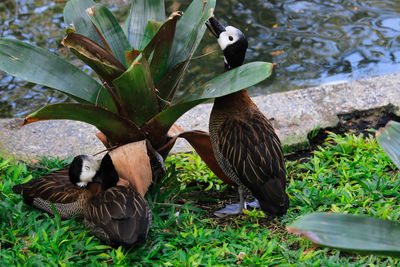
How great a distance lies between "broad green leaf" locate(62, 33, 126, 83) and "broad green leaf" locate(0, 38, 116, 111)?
124 millimetres

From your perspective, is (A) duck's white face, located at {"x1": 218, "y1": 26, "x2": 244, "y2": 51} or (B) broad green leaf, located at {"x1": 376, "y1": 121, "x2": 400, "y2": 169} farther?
(A) duck's white face, located at {"x1": 218, "y1": 26, "x2": 244, "y2": 51}

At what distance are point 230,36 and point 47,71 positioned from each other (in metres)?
1.38

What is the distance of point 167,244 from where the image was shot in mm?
3352

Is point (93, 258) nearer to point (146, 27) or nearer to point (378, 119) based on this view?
point (146, 27)

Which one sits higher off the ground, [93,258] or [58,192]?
[58,192]

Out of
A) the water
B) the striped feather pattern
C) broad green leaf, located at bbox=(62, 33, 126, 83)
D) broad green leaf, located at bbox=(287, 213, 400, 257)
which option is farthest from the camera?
the water

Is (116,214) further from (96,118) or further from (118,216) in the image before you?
(96,118)

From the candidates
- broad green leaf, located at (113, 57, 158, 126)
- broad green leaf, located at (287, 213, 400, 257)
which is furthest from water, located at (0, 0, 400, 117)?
broad green leaf, located at (287, 213, 400, 257)

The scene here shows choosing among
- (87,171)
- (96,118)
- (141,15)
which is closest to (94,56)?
(96,118)

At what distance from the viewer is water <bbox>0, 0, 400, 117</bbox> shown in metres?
6.52

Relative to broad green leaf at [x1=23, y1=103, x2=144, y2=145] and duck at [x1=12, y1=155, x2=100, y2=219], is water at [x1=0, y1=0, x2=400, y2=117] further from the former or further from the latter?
broad green leaf at [x1=23, y1=103, x2=144, y2=145]

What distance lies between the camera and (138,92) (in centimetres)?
347

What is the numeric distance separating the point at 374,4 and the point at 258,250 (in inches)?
239

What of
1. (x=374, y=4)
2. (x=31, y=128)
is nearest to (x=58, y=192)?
(x=31, y=128)
